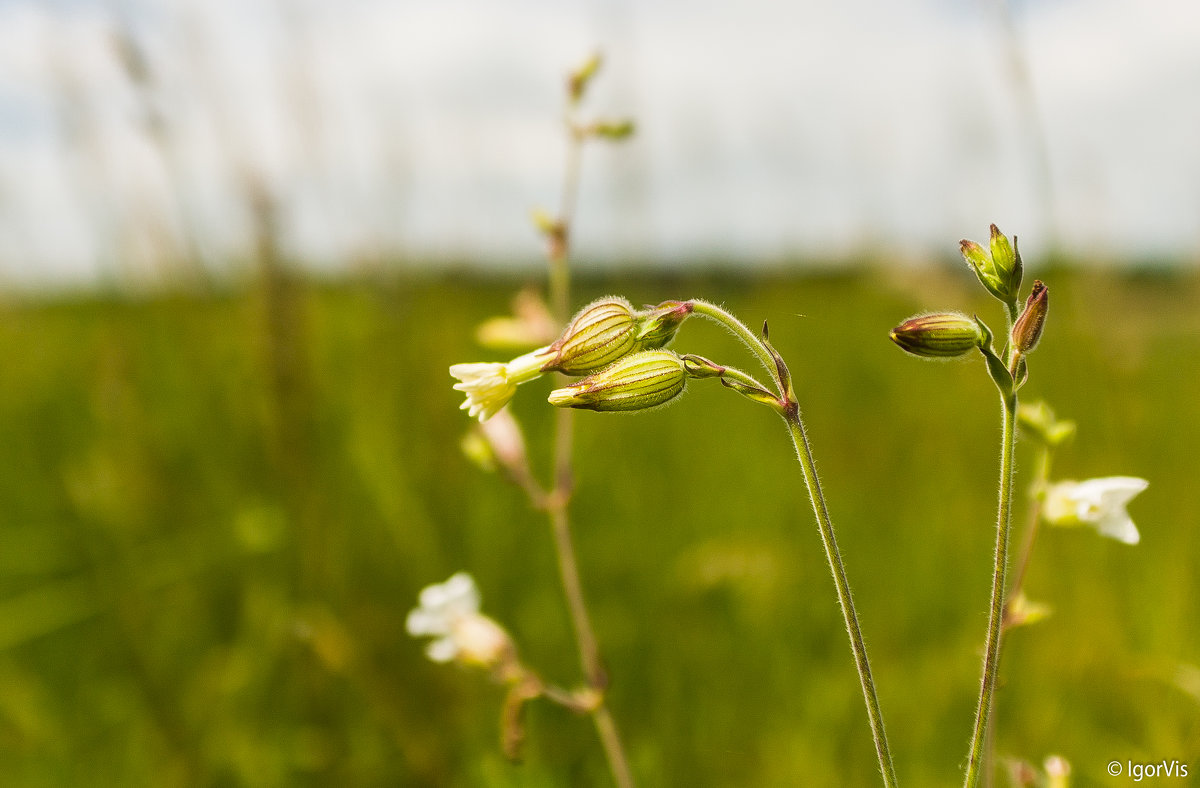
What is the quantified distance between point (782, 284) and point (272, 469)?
24.9 feet

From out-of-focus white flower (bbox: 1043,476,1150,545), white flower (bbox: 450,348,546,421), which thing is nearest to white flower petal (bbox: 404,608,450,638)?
white flower (bbox: 450,348,546,421)

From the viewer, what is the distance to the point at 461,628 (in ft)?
4.69

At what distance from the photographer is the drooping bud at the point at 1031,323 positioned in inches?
33.9

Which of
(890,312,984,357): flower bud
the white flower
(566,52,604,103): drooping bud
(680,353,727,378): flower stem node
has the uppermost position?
(566,52,604,103): drooping bud

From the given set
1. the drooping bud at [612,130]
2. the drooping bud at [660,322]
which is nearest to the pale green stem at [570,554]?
the drooping bud at [612,130]

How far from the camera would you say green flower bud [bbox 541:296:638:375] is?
3.29ft

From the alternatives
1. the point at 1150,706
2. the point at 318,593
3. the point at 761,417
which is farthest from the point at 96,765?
the point at 761,417

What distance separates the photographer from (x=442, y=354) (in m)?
3.29

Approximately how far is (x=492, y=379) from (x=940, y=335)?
1.64 ft

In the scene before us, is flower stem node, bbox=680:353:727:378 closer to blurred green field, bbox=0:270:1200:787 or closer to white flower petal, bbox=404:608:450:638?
white flower petal, bbox=404:608:450:638

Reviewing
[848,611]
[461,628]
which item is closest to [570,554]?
[461,628]

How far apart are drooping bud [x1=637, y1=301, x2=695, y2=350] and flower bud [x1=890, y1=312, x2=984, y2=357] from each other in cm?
22

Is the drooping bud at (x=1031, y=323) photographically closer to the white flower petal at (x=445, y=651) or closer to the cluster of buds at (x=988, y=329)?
the cluster of buds at (x=988, y=329)

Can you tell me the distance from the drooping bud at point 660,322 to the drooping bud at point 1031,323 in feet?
1.06
